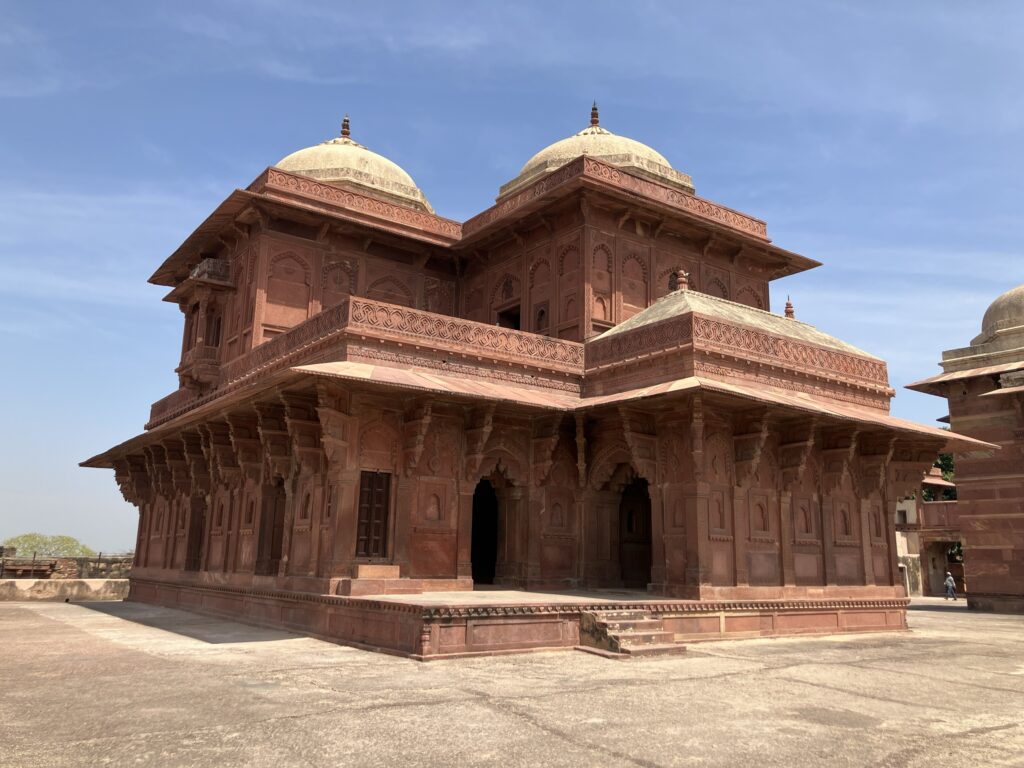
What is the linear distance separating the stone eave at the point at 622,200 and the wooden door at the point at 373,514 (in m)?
6.98

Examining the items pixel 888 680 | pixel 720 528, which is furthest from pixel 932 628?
pixel 888 680

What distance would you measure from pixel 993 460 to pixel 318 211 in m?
18.0

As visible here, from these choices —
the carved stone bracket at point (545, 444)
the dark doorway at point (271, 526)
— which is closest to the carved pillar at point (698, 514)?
the carved stone bracket at point (545, 444)

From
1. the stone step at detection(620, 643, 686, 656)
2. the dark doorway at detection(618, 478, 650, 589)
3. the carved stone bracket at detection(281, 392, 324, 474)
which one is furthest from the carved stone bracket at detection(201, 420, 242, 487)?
the stone step at detection(620, 643, 686, 656)

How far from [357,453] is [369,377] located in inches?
64.5

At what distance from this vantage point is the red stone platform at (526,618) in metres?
9.37

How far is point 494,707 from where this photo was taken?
638 cm

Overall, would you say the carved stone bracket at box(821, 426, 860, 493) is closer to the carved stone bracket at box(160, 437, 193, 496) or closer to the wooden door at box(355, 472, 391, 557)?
the wooden door at box(355, 472, 391, 557)

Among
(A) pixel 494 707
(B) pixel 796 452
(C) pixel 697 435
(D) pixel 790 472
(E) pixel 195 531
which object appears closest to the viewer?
(A) pixel 494 707

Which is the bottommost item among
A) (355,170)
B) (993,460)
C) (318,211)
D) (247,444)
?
(247,444)

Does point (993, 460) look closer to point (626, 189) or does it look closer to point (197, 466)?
point (626, 189)

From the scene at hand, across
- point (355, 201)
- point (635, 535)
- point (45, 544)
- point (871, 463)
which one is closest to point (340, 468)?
point (635, 535)

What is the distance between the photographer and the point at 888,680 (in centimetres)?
841

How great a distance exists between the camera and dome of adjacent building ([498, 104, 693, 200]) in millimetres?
19656
